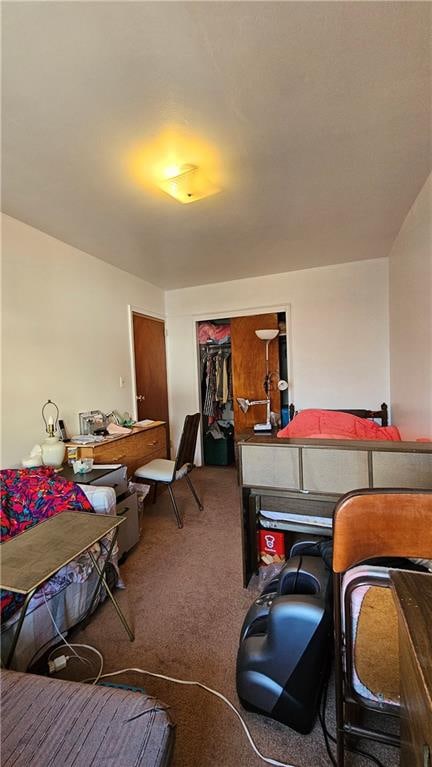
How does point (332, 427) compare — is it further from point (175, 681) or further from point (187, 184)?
point (187, 184)

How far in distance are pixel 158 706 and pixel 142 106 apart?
2.09 meters

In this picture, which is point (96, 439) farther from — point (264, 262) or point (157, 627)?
point (264, 262)

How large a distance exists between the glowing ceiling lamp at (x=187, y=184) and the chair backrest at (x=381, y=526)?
1813 mm

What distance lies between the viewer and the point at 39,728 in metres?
0.80

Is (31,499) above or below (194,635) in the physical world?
above

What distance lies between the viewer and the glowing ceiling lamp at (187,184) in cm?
177

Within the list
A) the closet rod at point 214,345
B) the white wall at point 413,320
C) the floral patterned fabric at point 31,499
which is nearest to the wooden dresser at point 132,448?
the floral patterned fabric at point 31,499

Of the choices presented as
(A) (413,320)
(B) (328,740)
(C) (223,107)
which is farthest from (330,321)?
(B) (328,740)

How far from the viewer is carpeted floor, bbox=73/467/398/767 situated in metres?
1.05

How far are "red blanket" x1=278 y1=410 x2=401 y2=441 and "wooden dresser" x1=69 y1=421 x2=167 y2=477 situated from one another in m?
1.32

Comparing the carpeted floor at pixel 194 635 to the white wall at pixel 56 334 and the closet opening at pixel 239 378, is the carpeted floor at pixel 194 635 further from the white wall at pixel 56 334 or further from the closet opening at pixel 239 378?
the closet opening at pixel 239 378

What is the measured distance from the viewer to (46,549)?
49.6 inches

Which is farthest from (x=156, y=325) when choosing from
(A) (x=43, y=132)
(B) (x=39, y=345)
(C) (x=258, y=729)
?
(C) (x=258, y=729)

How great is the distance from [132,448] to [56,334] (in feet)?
3.81
